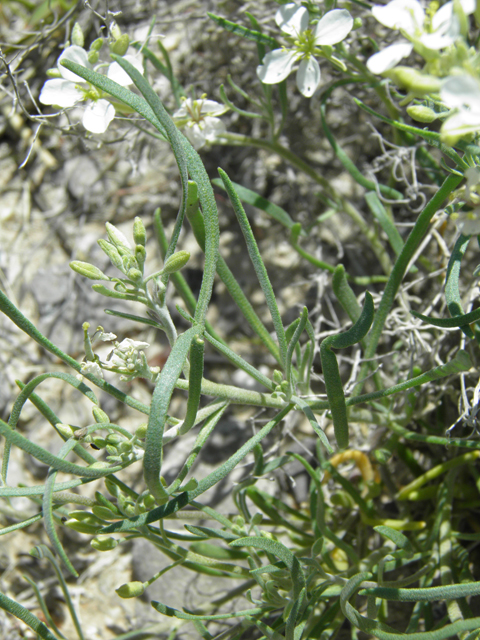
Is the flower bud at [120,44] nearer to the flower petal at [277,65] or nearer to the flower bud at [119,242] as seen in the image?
the flower petal at [277,65]

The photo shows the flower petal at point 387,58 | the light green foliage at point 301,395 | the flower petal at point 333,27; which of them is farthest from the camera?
the flower petal at point 333,27

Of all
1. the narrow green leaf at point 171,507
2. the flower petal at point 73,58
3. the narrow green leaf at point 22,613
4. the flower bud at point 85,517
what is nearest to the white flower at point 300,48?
the flower petal at point 73,58

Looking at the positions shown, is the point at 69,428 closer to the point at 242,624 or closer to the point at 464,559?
the point at 242,624

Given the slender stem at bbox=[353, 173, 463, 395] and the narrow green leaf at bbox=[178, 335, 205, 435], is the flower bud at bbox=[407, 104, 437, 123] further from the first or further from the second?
the narrow green leaf at bbox=[178, 335, 205, 435]

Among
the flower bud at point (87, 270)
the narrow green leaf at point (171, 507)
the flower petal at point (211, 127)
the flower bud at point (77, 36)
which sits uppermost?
the flower bud at point (77, 36)

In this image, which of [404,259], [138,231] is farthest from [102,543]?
[404,259]

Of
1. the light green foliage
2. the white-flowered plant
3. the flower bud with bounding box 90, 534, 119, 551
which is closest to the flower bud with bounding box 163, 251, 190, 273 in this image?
the light green foliage

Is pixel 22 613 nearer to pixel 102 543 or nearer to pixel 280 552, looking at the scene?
pixel 102 543

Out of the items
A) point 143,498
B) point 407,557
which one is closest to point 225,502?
point 407,557
